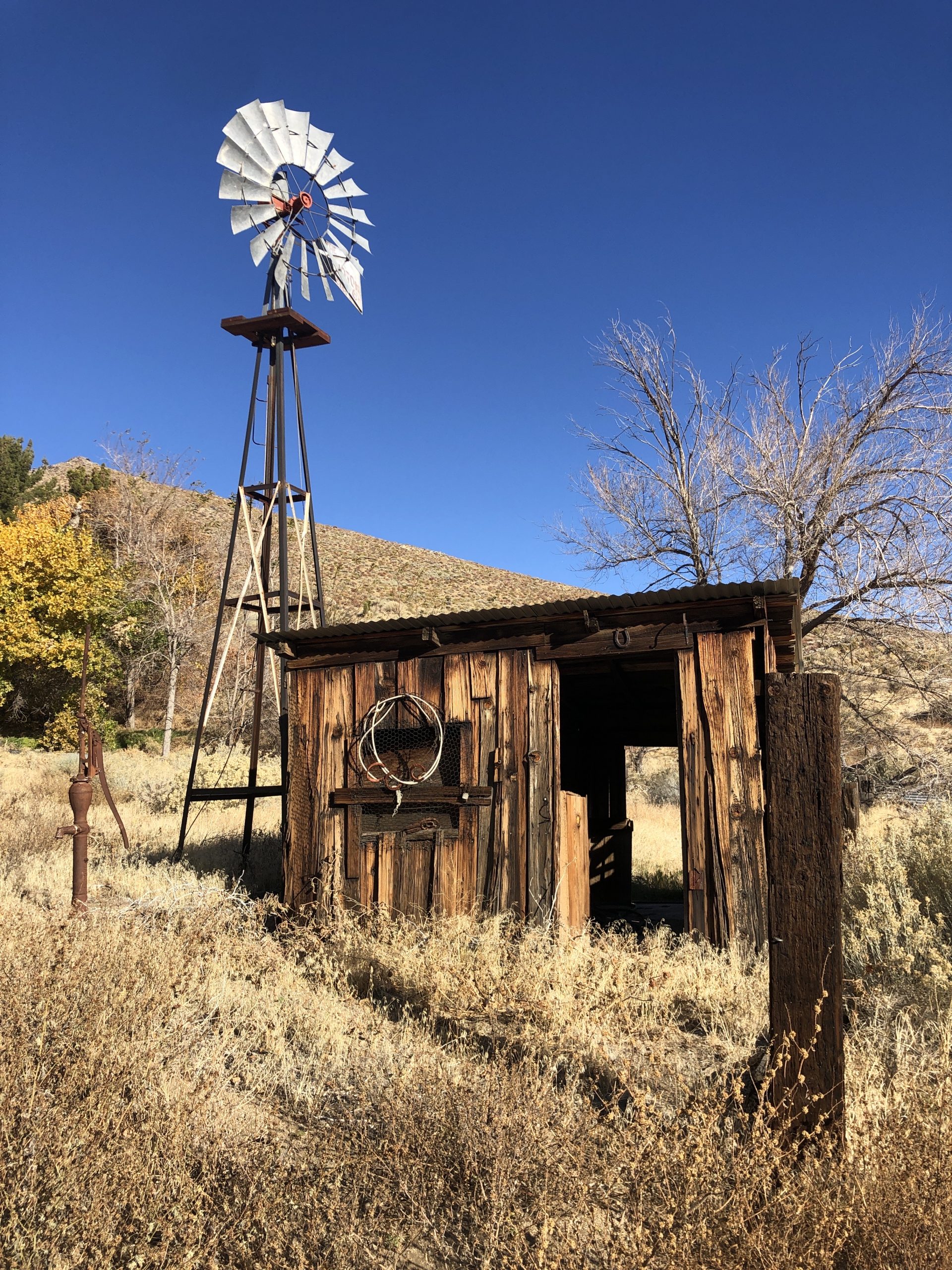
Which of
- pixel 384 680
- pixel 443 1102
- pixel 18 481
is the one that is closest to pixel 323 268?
pixel 384 680

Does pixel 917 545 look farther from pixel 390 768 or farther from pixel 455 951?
pixel 455 951

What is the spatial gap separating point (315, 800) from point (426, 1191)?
553 centimetres

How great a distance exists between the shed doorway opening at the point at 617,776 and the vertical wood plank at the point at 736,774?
177cm

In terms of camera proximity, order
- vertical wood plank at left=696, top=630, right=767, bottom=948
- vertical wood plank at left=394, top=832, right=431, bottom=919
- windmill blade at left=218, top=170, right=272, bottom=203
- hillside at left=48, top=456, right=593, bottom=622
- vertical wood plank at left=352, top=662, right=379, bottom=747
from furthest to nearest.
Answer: hillside at left=48, top=456, right=593, bottom=622, windmill blade at left=218, top=170, right=272, bottom=203, vertical wood plank at left=352, top=662, right=379, bottom=747, vertical wood plank at left=394, top=832, right=431, bottom=919, vertical wood plank at left=696, top=630, right=767, bottom=948

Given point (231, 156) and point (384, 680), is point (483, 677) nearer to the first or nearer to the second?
point (384, 680)

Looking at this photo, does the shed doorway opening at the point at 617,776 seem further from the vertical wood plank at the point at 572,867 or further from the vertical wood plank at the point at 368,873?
the vertical wood plank at the point at 368,873

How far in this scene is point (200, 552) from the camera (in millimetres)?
36875

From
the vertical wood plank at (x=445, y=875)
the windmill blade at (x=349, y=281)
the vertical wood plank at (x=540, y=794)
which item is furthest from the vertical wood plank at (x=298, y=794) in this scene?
the windmill blade at (x=349, y=281)

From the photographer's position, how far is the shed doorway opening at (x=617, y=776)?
10602 mm

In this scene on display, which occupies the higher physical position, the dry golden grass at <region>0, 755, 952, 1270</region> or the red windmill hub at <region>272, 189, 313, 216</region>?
the red windmill hub at <region>272, 189, 313, 216</region>

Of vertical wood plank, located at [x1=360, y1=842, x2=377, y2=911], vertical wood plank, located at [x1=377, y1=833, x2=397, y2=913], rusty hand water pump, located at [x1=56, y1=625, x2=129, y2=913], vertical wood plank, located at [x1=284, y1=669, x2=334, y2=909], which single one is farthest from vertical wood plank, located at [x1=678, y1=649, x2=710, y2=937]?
rusty hand water pump, located at [x1=56, y1=625, x2=129, y2=913]

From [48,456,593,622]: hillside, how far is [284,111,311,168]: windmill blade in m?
30.9

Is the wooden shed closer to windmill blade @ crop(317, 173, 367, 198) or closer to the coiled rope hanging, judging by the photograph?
the coiled rope hanging

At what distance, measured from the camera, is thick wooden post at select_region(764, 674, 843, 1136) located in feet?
10.7
